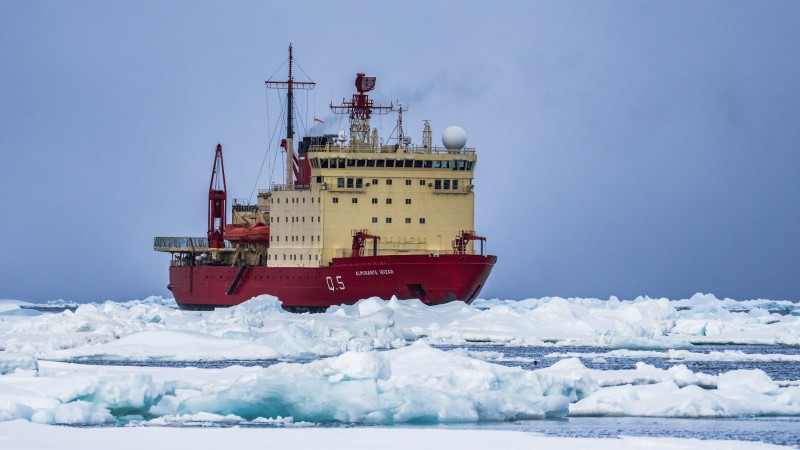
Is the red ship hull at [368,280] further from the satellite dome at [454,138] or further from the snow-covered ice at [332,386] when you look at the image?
the snow-covered ice at [332,386]

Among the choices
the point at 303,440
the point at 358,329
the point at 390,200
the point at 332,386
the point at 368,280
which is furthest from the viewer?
the point at 390,200

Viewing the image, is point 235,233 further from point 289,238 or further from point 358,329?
point 358,329

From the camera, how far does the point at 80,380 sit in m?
20.4

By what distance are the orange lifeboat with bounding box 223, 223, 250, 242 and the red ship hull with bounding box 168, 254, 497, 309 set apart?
1.35 m

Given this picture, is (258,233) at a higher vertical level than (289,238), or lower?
higher

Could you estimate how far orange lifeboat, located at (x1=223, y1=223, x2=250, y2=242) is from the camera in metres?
54.4

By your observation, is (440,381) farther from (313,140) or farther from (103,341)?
(313,140)

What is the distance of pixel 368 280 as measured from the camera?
46.2 m

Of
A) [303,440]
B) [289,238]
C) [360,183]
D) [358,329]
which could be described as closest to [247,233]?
[289,238]

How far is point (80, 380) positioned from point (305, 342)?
32.9 feet

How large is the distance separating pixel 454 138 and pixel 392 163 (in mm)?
2894

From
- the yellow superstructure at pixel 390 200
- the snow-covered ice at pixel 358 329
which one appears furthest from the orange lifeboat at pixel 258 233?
the snow-covered ice at pixel 358 329

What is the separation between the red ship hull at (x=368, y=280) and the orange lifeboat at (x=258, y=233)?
139cm

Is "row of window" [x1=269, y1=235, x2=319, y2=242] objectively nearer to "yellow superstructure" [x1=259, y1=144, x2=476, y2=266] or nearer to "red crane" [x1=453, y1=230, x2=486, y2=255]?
"yellow superstructure" [x1=259, y1=144, x2=476, y2=266]
